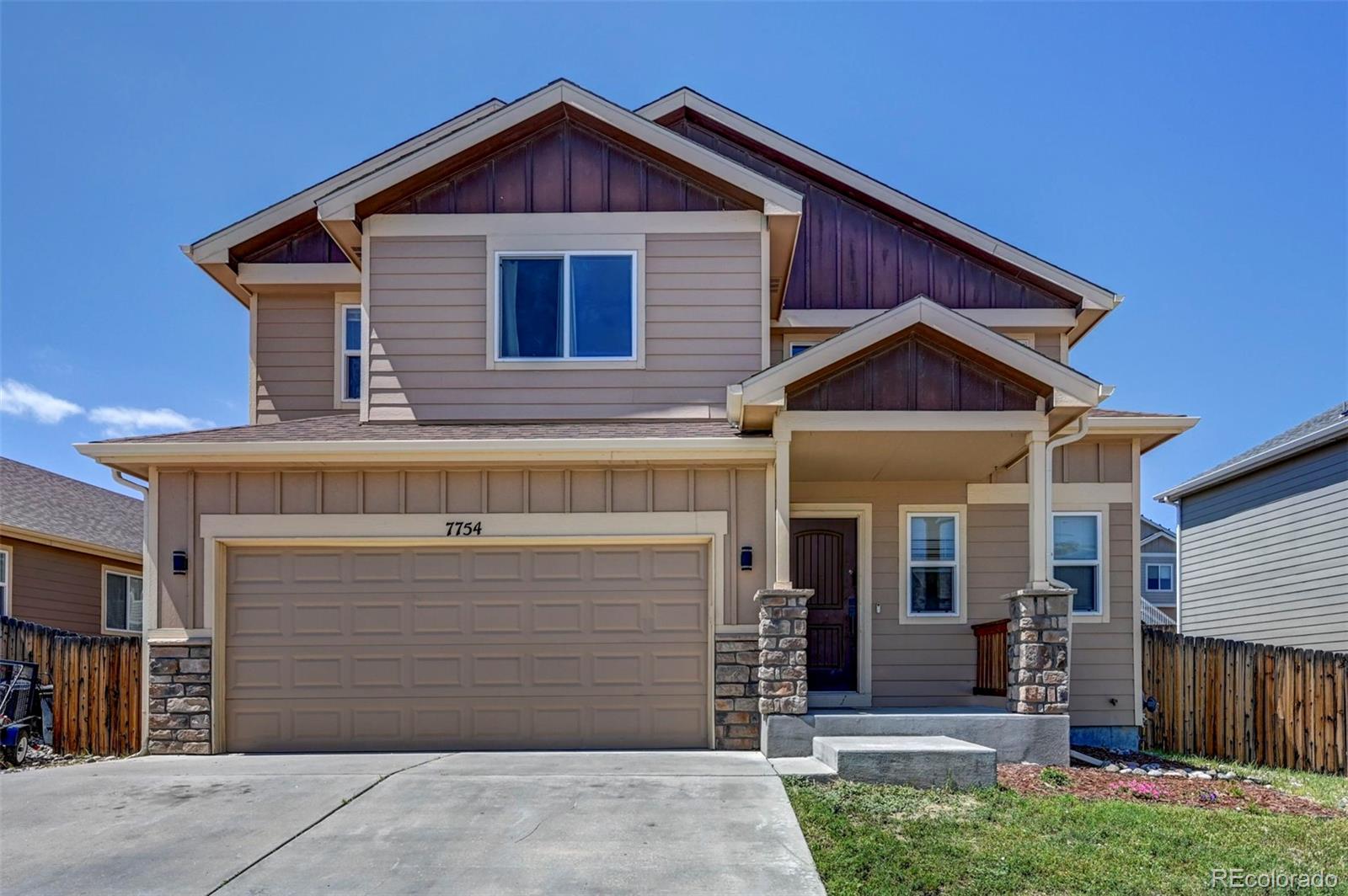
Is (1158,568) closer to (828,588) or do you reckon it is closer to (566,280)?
(828,588)

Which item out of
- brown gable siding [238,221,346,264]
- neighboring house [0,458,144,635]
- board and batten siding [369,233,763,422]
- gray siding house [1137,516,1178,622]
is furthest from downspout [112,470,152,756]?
gray siding house [1137,516,1178,622]

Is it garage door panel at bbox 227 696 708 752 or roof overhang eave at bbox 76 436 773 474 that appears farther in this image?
garage door panel at bbox 227 696 708 752

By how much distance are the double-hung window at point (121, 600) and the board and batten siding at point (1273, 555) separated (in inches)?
665

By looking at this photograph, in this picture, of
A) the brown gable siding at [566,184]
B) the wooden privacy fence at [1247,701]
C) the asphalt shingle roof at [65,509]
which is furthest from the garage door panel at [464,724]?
the asphalt shingle roof at [65,509]

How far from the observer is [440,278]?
1051 cm

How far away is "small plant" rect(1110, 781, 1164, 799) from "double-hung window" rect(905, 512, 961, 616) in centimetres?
319

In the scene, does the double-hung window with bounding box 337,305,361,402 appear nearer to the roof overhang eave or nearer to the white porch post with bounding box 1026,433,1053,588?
the roof overhang eave

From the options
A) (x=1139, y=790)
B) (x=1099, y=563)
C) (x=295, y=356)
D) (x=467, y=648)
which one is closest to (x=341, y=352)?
(x=295, y=356)

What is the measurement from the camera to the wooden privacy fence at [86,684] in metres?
10.1

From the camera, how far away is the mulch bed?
7.59 metres

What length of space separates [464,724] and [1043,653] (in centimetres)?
523

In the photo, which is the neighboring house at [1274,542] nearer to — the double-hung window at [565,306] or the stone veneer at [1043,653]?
the stone veneer at [1043,653]

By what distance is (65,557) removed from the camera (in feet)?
49.6

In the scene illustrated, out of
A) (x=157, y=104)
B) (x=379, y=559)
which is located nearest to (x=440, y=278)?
(x=379, y=559)
